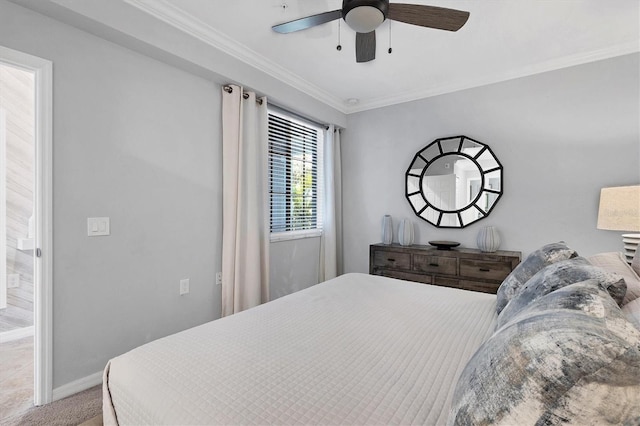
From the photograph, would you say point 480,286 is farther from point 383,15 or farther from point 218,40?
point 218,40

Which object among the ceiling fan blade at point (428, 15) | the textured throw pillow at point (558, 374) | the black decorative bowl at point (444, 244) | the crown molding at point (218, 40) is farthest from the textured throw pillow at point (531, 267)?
A: the crown molding at point (218, 40)

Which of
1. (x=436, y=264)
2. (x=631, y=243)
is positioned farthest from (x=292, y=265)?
(x=631, y=243)

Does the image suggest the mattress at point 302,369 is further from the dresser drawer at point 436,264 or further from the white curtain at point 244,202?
the dresser drawer at point 436,264

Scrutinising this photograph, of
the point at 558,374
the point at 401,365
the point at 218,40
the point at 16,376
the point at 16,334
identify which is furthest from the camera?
the point at 16,334

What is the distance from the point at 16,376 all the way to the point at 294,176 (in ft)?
9.68

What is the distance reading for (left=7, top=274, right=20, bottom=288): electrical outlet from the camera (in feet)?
10.2

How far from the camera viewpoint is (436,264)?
3.29 metres

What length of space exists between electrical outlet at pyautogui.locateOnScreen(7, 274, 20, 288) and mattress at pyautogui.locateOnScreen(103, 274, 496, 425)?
301cm

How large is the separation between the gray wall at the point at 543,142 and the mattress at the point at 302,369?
1.99 m

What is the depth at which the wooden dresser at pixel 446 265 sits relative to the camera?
3.02 m

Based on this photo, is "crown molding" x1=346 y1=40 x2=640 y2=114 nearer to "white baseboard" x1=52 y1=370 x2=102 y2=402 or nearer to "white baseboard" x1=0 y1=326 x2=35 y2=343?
"white baseboard" x1=52 y1=370 x2=102 y2=402

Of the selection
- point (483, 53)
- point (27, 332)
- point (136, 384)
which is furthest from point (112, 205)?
point (483, 53)

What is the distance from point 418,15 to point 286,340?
6.11ft

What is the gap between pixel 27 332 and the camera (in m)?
3.11
